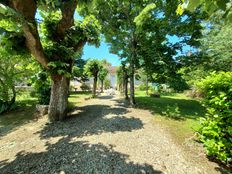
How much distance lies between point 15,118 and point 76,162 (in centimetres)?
786

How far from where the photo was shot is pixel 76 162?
426 centimetres

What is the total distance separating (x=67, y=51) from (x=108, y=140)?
14.8 feet

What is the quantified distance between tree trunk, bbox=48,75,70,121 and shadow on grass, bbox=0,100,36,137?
1953 mm

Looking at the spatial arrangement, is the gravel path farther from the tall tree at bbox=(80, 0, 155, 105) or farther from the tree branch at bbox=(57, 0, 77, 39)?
the tall tree at bbox=(80, 0, 155, 105)

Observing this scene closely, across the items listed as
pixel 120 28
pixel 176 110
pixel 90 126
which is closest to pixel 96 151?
pixel 90 126

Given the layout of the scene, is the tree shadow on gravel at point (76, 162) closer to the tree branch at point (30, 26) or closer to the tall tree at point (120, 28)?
the tree branch at point (30, 26)

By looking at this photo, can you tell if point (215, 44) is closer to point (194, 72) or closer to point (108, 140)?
point (194, 72)

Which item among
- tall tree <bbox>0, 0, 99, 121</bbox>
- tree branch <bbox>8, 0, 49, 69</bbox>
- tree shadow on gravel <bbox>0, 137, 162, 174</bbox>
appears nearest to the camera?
tree shadow on gravel <bbox>0, 137, 162, 174</bbox>

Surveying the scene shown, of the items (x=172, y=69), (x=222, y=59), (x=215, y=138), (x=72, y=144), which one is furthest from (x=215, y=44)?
(x=72, y=144)

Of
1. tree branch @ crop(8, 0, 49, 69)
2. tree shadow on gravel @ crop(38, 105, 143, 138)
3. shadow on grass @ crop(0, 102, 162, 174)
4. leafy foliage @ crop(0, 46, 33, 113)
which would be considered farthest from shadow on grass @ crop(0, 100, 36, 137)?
tree branch @ crop(8, 0, 49, 69)

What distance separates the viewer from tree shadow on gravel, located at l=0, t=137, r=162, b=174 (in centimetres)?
394

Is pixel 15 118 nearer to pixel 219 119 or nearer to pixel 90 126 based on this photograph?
pixel 90 126

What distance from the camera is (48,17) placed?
820 centimetres

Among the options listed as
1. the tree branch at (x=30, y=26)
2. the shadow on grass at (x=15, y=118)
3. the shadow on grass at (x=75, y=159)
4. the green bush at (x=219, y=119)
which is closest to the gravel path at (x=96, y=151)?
the shadow on grass at (x=75, y=159)
